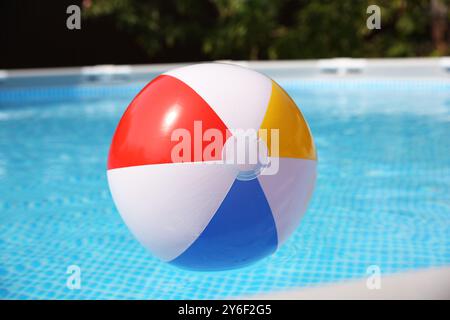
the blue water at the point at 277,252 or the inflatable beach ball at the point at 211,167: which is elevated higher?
the inflatable beach ball at the point at 211,167

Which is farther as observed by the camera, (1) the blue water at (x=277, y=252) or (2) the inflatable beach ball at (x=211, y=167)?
(1) the blue water at (x=277, y=252)

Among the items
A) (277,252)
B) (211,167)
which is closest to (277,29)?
(277,252)

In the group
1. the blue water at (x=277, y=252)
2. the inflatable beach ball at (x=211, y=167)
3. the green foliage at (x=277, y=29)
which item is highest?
the green foliage at (x=277, y=29)

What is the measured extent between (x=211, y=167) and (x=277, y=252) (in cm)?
136

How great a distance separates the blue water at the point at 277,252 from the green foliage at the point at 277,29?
579cm

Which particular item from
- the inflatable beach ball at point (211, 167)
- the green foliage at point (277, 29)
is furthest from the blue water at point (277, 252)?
the green foliage at point (277, 29)

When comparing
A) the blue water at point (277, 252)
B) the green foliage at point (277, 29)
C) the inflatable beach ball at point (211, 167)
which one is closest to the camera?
the inflatable beach ball at point (211, 167)

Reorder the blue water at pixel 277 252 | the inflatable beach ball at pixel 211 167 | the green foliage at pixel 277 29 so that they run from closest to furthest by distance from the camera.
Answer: the inflatable beach ball at pixel 211 167 → the blue water at pixel 277 252 → the green foliage at pixel 277 29

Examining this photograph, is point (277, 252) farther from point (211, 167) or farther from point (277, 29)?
point (277, 29)

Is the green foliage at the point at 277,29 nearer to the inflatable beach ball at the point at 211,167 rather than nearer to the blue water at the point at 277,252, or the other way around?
the blue water at the point at 277,252

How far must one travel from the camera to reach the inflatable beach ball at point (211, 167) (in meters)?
2.05

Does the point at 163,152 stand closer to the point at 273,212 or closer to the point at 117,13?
the point at 273,212

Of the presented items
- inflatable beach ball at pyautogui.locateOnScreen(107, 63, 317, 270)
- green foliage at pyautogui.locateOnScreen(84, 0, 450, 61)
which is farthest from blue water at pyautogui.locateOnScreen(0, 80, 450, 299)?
green foliage at pyautogui.locateOnScreen(84, 0, 450, 61)

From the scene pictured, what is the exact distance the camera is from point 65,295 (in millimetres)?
2820
